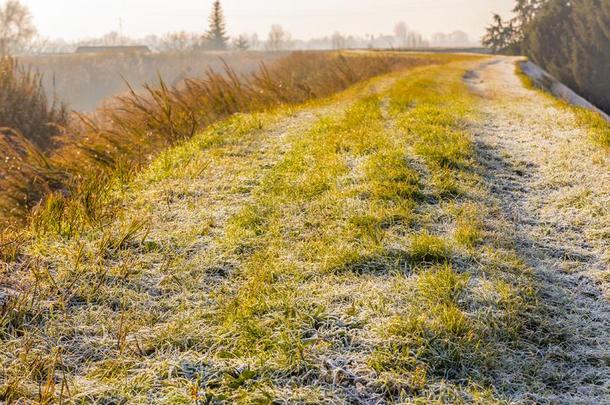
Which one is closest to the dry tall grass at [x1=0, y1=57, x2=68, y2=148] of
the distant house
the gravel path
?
the gravel path

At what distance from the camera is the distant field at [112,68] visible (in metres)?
46.9

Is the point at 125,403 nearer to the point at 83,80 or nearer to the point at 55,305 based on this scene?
the point at 55,305

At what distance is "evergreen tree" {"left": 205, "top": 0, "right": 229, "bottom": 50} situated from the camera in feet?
253

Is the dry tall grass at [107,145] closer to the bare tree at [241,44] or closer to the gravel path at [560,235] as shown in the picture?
the gravel path at [560,235]

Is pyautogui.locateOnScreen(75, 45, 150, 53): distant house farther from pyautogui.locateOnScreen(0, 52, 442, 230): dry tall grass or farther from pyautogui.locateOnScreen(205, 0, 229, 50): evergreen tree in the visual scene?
pyautogui.locateOnScreen(0, 52, 442, 230): dry tall grass

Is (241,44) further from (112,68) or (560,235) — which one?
(560,235)

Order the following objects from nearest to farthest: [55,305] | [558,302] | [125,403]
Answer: [125,403], [55,305], [558,302]

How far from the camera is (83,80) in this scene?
48.6 metres

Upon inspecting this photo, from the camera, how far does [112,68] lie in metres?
51.9

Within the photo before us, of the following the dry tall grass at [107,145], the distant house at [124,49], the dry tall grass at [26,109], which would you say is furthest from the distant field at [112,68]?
the dry tall grass at [26,109]

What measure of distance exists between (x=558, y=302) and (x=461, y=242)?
34.0 inches

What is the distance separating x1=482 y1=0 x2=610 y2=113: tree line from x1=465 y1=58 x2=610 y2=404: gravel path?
25.3 metres

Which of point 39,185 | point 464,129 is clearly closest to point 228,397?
point 39,185

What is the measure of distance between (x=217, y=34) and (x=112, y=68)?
2956 cm
